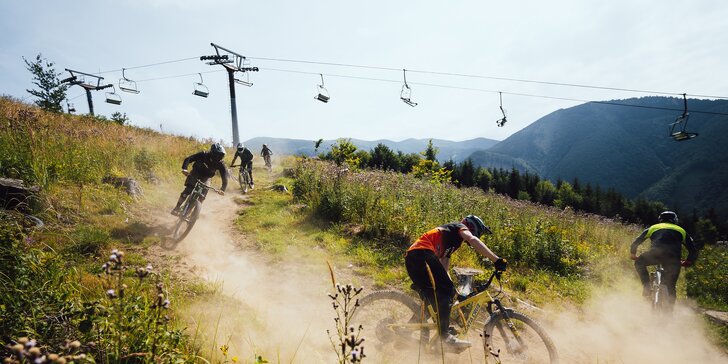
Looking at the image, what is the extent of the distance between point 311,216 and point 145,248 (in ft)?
17.8

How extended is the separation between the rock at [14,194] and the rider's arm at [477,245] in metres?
8.57

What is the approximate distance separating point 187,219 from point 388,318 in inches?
261

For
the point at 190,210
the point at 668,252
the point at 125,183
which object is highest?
the point at 125,183

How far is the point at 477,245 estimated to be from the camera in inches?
197

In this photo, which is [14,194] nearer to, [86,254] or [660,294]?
[86,254]

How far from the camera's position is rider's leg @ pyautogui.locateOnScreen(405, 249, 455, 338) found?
5092 mm

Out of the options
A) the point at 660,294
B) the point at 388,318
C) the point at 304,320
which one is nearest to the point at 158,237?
the point at 304,320

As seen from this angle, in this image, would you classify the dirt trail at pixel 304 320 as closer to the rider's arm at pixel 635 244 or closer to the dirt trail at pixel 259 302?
the dirt trail at pixel 259 302

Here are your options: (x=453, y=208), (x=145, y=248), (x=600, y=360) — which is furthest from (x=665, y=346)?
(x=145, y=248)

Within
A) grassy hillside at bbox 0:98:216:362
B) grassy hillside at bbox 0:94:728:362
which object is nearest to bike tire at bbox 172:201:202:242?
grassy hillside at bbox 0:94:728:362

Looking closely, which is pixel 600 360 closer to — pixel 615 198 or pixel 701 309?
pixel 701 309

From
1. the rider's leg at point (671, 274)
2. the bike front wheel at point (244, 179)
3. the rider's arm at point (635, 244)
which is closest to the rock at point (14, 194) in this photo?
the bike front wheel at point (244, 179)

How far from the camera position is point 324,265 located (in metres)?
8.29

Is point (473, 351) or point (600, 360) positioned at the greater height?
point (473, 351)
